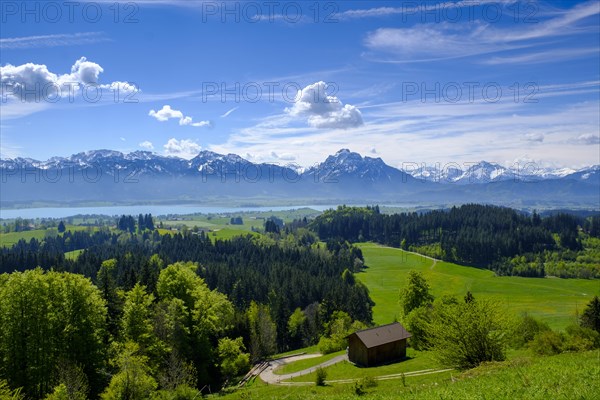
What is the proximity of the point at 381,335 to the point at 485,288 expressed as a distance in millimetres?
92478

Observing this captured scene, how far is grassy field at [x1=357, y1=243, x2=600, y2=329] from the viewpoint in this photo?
104 meters

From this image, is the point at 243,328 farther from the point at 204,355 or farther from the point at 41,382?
the point at 41,382

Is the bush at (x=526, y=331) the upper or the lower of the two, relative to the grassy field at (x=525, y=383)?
lower

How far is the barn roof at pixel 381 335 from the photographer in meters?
55.9

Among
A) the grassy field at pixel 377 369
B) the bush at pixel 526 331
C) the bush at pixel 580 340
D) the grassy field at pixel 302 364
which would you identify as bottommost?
the grassy field at pixel 302 364

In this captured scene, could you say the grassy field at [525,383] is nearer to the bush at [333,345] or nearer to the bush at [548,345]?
the bush at [548,345]

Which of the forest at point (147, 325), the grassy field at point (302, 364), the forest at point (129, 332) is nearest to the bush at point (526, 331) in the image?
the grassy field at point (302, 364)

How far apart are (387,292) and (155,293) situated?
293 feet

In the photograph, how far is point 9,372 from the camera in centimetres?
3744

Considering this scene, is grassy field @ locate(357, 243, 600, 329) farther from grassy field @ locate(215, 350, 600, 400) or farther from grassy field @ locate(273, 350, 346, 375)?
grassy field @ locate(215, 350, 600, 400)

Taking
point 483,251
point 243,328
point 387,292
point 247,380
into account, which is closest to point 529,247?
point 483,251

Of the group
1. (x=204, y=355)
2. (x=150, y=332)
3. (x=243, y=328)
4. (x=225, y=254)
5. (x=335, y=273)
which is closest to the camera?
(x=150, y=332)

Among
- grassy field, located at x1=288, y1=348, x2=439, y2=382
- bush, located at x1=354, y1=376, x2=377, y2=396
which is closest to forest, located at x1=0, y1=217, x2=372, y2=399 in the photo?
grassy field, located at x1=288, y1=348, x2=439, y2=382

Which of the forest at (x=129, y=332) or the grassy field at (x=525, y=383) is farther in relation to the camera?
the forest at (x=129, y=332)
